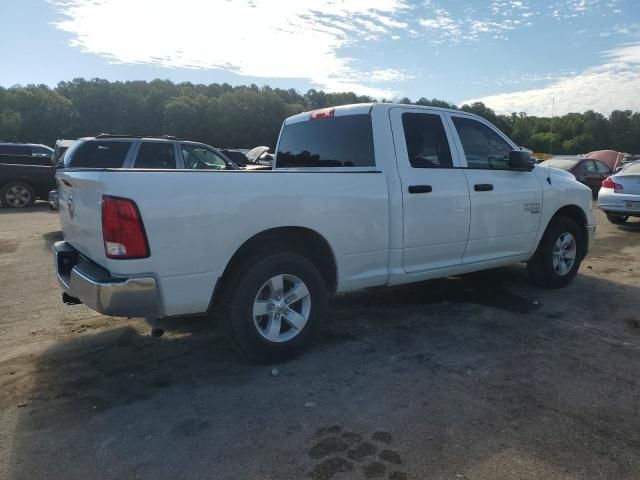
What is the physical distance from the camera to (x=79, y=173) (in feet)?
11.9

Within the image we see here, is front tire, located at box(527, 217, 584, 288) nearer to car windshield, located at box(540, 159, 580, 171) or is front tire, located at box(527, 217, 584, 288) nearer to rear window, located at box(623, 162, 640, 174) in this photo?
rear window, located at box(623, 162, 640, 174)

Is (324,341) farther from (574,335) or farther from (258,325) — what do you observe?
(574,335)

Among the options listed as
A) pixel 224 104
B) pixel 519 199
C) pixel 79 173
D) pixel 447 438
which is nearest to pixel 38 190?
pixel 79 173

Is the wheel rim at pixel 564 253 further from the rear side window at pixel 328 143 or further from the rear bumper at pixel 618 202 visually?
the rear bumper at pixel 618 202

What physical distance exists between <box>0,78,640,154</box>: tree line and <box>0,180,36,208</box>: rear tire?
65104 millimetres

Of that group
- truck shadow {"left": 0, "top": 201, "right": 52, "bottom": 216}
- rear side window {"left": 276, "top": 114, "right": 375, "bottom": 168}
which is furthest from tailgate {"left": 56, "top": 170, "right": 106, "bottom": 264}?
truck shadow {"left": 0, "top": 201, "right": 52, "bottom": 216}

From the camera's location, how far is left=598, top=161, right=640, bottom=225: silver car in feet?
35.8

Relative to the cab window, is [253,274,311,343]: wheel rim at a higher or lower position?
lower

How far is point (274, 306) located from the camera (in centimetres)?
393

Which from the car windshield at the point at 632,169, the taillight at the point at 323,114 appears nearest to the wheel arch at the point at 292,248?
the taillight at the point at 323,114

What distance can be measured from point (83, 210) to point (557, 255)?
524 cm

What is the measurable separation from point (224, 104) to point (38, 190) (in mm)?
75012

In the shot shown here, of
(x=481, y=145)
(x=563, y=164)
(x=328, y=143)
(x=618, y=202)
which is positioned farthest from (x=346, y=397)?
(x=563, y=164)

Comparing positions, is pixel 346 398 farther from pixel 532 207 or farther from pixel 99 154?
pixel 99 154
